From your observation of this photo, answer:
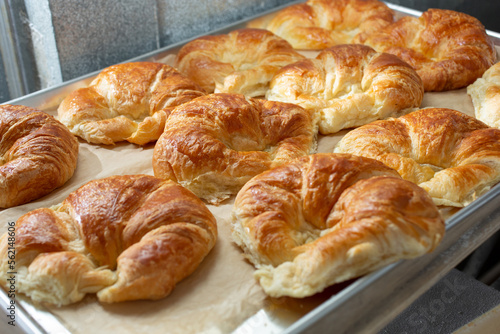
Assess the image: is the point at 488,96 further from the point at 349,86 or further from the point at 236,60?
the point at 236,60

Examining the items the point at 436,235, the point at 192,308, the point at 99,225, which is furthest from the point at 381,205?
the point at 99,225

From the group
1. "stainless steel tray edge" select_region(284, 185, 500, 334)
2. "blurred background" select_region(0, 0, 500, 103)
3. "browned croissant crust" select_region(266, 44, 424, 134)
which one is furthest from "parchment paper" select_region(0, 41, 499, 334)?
"blurred background" select_region(0, 0, 500, 103)

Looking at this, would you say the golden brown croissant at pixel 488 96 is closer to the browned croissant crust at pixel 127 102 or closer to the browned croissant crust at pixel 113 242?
the browned croissant crust at pixel 127 102

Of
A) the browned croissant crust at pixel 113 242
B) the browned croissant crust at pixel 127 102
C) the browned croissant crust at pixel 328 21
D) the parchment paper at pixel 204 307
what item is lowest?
the parchment paper at pixel 204 307

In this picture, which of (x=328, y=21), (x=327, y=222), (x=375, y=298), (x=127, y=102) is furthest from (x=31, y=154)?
(x=328, y=21)

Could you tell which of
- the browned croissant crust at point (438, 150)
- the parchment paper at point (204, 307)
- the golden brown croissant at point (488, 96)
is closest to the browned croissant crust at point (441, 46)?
the golden brown croissant at point (488, 96)

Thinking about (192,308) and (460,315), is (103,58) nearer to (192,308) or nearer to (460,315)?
(192,308)
